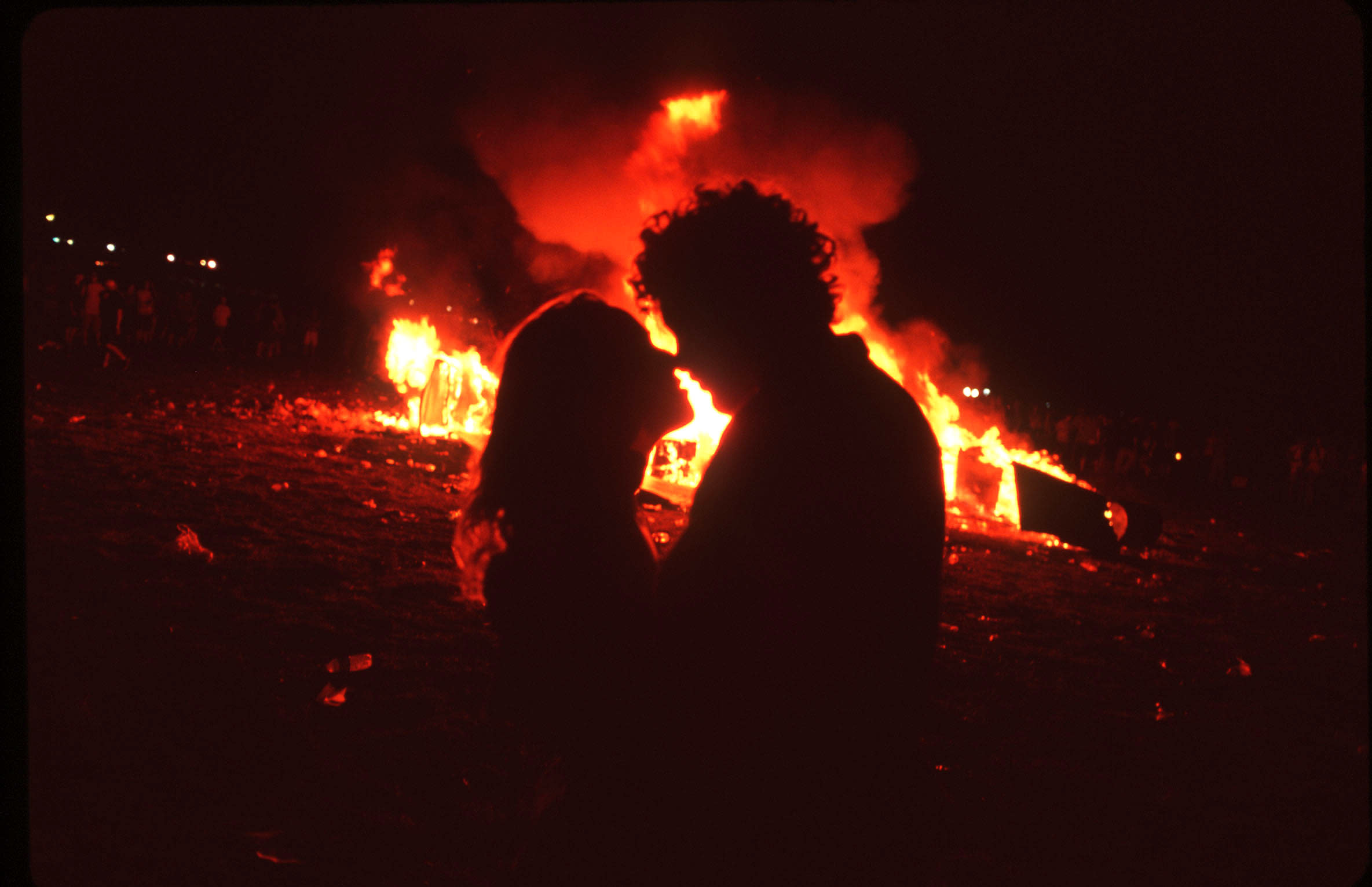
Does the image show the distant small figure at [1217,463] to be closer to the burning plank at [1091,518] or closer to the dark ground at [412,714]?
the burning plank at [1091,518]

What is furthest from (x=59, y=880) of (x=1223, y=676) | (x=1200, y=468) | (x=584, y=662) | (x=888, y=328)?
(x=1200, y=468)

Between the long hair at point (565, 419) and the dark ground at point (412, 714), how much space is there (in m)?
0.85

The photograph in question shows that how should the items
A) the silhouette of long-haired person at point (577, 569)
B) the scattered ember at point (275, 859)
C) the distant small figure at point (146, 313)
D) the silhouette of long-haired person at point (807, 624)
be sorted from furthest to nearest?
the distant small figure at point (146, 313)
the scattered ember at point (275, 859)
the silhouette of long-haired person at point (577, 569)
the silhouette of long-haired person at point (807, 624)

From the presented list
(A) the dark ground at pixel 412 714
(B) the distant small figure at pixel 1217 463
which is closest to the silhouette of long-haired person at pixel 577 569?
(A) the dark ground at pixel 412 714

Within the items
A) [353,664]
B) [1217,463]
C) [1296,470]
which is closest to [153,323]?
[353,664]

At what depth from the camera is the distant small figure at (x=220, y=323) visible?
2248cm

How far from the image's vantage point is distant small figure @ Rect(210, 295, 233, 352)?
22.5 m

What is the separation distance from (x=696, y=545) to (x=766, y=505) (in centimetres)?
16

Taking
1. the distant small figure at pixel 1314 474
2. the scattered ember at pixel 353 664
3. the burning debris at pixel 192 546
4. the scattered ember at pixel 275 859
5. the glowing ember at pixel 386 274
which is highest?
the glowing ember at pixel 386 274

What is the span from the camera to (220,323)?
2269cm

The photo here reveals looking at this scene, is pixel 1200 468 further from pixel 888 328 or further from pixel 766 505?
pixel 766 505

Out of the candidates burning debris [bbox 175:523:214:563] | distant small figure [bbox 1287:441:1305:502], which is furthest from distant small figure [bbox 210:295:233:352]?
distant small figure [bbox 1287:441:1305:502]

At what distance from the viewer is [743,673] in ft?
5.23

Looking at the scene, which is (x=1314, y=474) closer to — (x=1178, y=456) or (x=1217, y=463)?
(x=1217, y=463)
